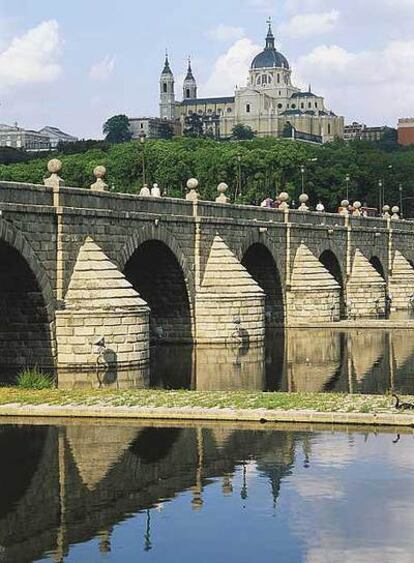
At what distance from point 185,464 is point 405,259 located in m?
76.6

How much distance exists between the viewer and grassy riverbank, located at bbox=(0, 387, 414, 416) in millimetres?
31703

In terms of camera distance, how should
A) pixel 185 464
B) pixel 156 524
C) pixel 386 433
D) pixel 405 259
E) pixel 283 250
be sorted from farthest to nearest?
pixel 405 259 → pixel 283 250 → pixel 386 433 → pixel 185 464 → pixel 156 524

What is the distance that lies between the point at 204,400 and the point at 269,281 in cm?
3763

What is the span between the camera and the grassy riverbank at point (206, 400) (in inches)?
1248

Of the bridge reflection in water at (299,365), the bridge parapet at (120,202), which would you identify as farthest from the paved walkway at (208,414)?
the bridge parapet at (120,202)

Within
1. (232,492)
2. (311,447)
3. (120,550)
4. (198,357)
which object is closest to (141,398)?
(311,447)

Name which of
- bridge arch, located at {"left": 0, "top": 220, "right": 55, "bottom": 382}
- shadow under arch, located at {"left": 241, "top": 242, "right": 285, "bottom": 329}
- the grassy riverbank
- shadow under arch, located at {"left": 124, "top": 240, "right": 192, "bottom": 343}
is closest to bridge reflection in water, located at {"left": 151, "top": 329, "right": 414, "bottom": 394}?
shadow under arch, located at {"left": 124, "top": 240, "right": 192, "bottom": 343}

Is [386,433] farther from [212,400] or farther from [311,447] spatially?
[212,400]

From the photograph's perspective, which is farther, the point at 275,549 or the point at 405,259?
the point at 405,259

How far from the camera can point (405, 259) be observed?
10075cm

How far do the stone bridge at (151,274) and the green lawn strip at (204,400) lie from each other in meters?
6.57

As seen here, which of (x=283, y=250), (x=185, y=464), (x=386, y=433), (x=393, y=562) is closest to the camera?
(x=393, y=562)

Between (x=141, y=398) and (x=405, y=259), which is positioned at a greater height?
(x=405, y=259)

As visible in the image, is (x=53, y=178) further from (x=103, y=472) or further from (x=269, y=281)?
(x=269, y=281)
